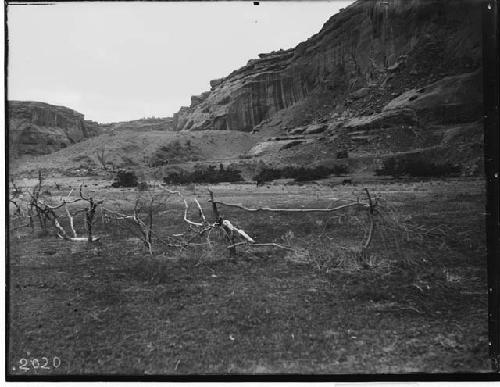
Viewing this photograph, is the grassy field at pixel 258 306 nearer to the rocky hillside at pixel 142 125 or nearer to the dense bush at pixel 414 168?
the dense bush at pixel 414 168

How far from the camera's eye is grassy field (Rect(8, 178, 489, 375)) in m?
4.57

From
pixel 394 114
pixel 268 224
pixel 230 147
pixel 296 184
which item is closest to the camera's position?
pixel 268 224

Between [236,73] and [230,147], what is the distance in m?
34.0

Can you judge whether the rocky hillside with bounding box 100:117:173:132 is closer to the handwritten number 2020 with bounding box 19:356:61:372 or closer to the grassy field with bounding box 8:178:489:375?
the grassy field with bounding box 8:178:489:375

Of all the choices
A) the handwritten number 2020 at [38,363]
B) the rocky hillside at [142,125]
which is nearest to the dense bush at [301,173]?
the handwritten number 2020 at [38,363]

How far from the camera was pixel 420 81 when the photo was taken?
106 feet

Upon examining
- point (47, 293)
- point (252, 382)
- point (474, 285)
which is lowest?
point (252, 382)

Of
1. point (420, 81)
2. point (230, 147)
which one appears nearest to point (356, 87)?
point (420, 81)

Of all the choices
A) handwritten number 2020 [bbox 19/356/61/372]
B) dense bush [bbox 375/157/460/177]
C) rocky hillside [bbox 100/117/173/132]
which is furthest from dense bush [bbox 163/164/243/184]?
rocky hillside [bbox 100/117/173/132]

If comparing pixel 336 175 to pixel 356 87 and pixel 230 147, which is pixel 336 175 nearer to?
pixel 356 87

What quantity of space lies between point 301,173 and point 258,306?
1771 cm

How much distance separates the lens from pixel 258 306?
5660mm

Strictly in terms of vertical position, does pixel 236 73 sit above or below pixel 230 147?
above

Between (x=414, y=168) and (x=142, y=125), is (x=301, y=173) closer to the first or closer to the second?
(x=414, y=168)
